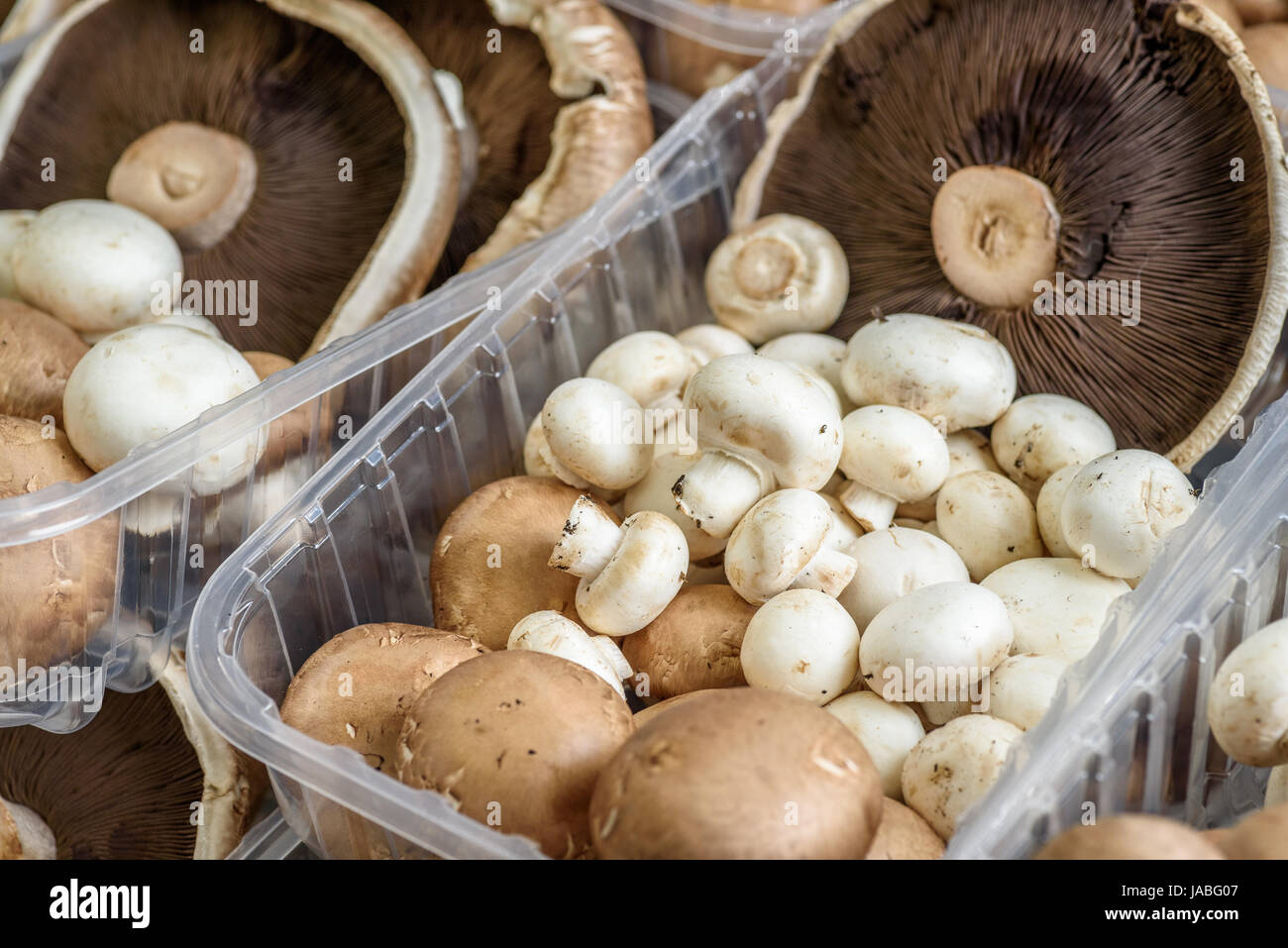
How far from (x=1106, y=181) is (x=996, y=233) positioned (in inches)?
5.7

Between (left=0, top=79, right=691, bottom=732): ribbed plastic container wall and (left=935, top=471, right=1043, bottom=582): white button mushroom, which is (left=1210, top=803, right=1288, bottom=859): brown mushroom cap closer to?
(left=935, top=471, right=1043, bottom=582): white button mushroom

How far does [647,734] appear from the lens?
87 cm

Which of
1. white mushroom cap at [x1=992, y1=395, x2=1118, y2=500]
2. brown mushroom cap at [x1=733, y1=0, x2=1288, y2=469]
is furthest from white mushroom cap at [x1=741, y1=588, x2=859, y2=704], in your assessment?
brown mushroom cap at [x1=733, y1=0, x2=1288, y2=469]

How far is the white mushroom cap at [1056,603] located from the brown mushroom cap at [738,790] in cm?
36

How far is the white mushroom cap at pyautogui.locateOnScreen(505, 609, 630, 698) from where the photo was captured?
44.1 inches

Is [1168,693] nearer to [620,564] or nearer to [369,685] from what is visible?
[620,564]

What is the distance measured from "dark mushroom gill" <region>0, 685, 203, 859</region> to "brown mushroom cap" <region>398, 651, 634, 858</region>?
0.44 metres

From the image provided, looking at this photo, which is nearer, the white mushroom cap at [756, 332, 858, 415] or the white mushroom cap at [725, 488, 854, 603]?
the white mushroom cap at [725, 488, 854, 603]

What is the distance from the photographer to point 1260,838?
0.79 m

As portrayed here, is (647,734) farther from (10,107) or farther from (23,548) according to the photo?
(10,107)

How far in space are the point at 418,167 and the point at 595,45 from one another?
1.12 ft

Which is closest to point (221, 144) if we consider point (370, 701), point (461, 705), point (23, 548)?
point (23, 548)

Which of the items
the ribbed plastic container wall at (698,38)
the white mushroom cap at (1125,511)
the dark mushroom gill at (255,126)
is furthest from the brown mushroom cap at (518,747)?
the ribbed plastic container wall at (698,38)

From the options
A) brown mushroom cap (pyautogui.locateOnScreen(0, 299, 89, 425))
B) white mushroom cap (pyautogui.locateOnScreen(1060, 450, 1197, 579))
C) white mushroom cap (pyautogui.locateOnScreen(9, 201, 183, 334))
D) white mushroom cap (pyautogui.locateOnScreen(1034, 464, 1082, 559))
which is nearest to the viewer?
white mushroom cap (pyautogui.locateOnScreen(1060, 450, 1197, 579))
